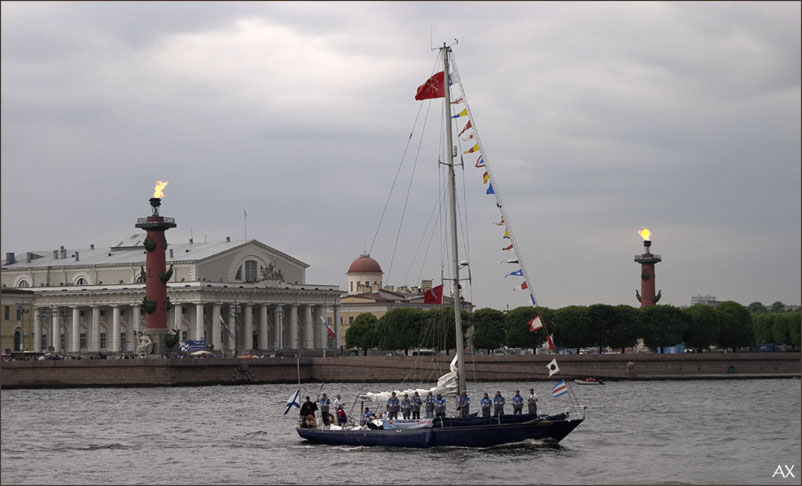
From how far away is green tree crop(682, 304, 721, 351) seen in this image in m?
105

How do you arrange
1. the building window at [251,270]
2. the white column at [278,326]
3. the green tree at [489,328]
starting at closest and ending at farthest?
the green tree at [489,328] < the white column at [278,326] < the building window at [251,270]

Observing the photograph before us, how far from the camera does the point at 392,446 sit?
136 ft

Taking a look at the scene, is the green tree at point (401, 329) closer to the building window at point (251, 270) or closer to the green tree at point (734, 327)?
the building window at point (251, 270)

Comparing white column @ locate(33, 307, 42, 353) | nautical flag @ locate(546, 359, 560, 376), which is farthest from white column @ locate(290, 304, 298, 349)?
nautical flag @ locate(546, 359, 560, 376)

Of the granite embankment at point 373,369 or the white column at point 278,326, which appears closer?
the granite embankment at point 373,369

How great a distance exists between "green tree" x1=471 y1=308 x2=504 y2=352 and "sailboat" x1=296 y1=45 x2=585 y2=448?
195ft

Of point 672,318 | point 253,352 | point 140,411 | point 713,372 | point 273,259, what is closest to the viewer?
point 140,411

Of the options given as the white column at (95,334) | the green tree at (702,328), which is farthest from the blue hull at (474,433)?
the white column at (95,334)

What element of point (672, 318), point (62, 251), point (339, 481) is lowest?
point (339, 481)

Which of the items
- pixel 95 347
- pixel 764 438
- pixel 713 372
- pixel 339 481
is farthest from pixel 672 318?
pixel 339 481

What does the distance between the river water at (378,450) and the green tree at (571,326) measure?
3290 cm

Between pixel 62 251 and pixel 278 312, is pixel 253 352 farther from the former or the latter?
pixel 62 251

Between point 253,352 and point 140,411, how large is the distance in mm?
53374

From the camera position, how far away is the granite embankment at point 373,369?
85188 millimetres
